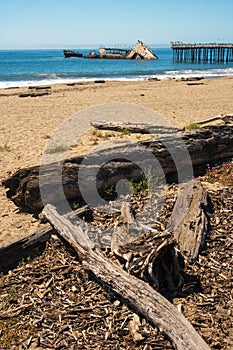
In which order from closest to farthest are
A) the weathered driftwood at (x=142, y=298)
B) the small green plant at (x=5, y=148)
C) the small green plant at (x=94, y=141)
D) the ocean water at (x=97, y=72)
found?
the weathered driftwood at (x=142, y=298) → the small green plant at (x=5, y=148) → the small green plant at (x=94, y=141) → the ocean water at (x=97, y=72)

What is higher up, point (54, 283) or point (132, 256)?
point (132, 256)

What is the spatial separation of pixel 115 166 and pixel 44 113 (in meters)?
10.5

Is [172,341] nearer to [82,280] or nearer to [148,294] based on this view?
[148,294]

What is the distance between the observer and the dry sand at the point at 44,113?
22.5ft

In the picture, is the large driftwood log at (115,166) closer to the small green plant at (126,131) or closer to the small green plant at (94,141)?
the small green plant at (94,141)

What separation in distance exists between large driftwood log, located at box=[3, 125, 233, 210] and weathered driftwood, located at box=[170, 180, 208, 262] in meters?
1.06

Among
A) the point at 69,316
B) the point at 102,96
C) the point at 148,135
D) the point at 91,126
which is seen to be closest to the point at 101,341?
the point at 69,316

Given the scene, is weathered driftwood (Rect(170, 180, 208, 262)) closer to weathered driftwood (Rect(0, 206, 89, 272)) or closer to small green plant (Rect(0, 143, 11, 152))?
weathered driftwood (Rect(0, 206, 89, 272))

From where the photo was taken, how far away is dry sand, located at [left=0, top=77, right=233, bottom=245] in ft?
22.5

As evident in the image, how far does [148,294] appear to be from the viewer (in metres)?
4.05

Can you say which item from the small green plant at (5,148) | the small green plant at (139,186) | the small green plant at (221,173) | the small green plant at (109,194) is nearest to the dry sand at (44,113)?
the small green plant at (5,148)

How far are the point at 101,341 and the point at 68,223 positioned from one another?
203 cm

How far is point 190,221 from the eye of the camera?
18.9ft

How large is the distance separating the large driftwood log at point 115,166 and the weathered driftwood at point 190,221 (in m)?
1.06
